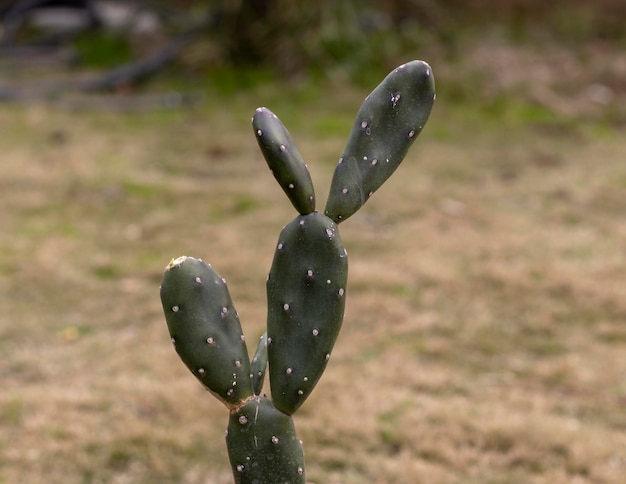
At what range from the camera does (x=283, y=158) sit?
1.58 meters

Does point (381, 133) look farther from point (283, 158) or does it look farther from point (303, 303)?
point (303, 303)

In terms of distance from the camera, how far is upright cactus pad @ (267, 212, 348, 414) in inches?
64.4

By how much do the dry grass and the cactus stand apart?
994 millimetres

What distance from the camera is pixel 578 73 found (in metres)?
7.83

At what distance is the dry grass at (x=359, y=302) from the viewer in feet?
9.21

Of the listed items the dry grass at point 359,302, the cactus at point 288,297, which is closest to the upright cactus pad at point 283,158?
the cactus at point 288,297

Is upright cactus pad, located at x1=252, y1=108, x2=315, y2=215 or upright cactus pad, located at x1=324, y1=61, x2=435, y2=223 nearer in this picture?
upright cactus pad, located at x1=252, y1=108, x2=315, y2=215

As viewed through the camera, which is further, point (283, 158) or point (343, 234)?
point (343, 234)

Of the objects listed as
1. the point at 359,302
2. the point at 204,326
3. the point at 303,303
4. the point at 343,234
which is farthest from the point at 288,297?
the point at 343,234

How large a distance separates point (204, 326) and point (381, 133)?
21.6 inches

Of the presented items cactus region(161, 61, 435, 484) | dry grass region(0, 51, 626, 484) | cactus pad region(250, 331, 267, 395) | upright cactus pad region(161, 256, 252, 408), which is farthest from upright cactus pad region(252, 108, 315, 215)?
dry grass region(0, 51, 626, 484)

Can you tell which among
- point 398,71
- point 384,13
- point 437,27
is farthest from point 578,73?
point 398,71

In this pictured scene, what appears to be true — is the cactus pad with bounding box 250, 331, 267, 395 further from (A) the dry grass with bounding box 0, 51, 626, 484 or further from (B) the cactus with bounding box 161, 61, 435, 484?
(A) the dry grass with bounding box 0, 51, 626, 484

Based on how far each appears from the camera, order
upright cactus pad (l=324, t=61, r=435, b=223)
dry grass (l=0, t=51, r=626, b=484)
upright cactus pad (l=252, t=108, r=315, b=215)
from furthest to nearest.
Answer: dry grass (l=0, t=51, r=626, b=484) < upright cactus pad (l=324, t=61, r=435, b=223) < upright cactus pad (l=252, t=108, r=315, b=215)
